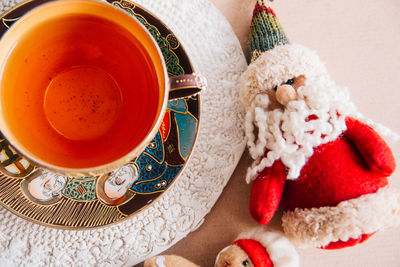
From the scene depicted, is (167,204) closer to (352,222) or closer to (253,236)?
(253,236)

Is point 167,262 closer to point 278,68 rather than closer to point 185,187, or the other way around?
point 185,187

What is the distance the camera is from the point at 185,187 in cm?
73

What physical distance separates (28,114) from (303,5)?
25.9 inches

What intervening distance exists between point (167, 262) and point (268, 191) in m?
0.25

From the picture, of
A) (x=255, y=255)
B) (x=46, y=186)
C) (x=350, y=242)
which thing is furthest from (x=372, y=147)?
(x=46, y=186)

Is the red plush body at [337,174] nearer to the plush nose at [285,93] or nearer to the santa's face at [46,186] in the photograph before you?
the plush nose at [285,93]

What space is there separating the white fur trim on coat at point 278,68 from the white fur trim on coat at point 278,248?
292mm

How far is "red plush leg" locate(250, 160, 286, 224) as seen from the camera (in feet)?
2.22

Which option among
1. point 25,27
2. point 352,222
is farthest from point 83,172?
point 352,222

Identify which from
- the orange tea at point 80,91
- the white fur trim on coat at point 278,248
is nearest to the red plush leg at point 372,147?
the white fur trim on coat at point 278,248

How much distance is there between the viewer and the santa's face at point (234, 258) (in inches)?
27.3

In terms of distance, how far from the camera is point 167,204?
72 centimetres

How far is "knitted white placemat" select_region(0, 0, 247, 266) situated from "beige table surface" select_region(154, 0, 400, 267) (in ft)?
0.29

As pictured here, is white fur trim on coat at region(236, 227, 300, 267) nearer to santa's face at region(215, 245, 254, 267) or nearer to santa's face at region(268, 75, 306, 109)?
santa's face at region(215, 245, 254, 267)
